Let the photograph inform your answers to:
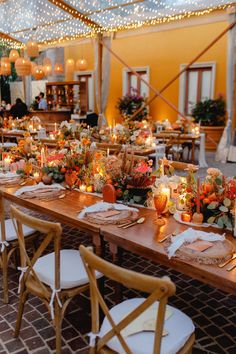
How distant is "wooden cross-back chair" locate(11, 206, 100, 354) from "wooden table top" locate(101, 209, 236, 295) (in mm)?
333

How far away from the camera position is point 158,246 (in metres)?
2.06

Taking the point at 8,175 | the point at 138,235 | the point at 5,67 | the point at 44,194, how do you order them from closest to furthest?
the point at 138,235 < the point at 44,194 < the point at 8,175 < the point at 5,67

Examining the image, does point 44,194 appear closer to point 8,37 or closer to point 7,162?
point 7,162

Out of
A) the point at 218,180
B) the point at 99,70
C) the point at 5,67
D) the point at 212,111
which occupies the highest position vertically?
the point at 99,70

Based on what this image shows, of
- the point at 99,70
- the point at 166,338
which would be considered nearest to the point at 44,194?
the point at 166,338

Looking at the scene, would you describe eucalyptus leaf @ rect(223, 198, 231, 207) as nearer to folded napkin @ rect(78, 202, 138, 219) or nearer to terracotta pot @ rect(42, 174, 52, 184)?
folded napkin @ rect(78, 202, 138, 219)

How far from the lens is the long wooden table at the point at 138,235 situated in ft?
5.75

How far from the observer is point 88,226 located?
2.42m

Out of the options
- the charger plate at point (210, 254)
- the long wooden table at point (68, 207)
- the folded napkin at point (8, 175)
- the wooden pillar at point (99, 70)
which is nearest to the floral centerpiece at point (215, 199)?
the charger plate at point (210, 254)

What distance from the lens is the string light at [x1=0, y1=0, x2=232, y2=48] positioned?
8.34 m

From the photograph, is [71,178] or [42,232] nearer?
[42,232]

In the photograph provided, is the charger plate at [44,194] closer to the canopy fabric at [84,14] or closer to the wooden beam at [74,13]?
the canopy fabric at [84,14]

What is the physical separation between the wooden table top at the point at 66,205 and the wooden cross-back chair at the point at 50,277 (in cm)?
29

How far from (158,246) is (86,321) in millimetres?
1041
